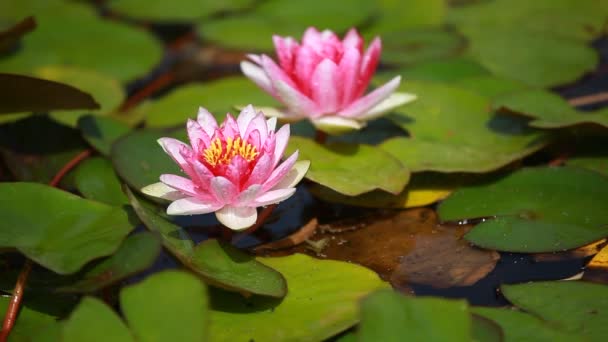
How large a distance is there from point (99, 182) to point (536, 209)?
1283 millimetres

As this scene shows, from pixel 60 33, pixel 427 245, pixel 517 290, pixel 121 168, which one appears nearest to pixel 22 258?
pixel 121 168

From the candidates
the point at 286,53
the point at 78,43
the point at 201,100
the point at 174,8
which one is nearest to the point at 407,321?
the point at 286,53

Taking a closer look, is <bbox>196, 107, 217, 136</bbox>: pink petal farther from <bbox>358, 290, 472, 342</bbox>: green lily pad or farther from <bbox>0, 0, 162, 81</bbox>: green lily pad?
<bbox>0, 0, 162, 81</bbox>: green lily pad

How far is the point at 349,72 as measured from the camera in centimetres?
196

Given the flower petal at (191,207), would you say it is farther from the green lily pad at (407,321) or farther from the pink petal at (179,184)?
the green lily pad at (407,321)

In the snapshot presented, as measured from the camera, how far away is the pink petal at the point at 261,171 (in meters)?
1.61

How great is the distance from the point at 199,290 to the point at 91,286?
34 centimetres

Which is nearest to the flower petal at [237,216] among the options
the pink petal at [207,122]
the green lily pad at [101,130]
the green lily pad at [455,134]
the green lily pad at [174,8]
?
the pink petal at [207,122]

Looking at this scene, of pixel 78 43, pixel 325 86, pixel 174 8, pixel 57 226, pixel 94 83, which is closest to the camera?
pixel 57 226

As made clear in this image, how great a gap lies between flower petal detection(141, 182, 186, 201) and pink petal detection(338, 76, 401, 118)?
1.86ft

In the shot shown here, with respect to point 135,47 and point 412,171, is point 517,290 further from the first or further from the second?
point 135,47

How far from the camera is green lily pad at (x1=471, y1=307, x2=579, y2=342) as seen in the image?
A: 1.42m

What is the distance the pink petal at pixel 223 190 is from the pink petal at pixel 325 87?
48 cm

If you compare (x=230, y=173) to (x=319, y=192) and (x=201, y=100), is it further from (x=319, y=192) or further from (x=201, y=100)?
(x=201, y=100)
